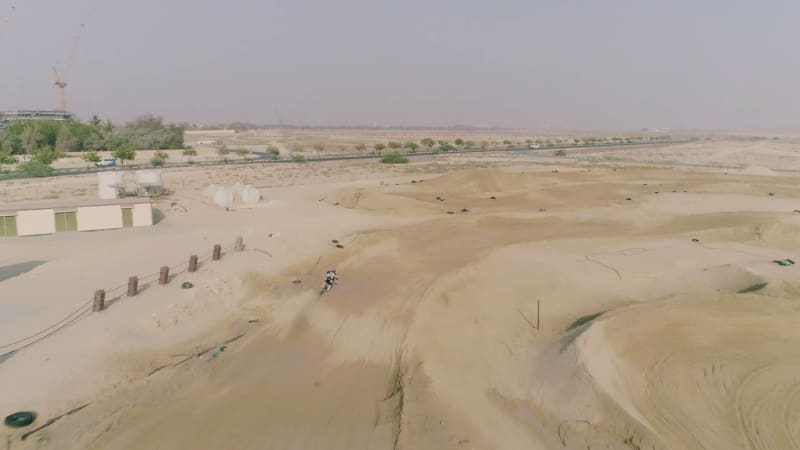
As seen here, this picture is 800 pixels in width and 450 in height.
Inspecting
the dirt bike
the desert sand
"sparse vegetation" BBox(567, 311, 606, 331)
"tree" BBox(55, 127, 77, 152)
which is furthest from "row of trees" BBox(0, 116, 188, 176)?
"sparse vegetation" BBox(567, 311, 606, 331)

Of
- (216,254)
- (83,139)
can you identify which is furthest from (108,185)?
(83,139)

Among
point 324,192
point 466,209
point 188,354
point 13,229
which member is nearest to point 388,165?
point 324,192

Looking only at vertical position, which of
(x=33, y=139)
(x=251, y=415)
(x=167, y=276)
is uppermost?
(x=33, y=139)

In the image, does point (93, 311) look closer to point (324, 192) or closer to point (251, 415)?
point (251, 415)

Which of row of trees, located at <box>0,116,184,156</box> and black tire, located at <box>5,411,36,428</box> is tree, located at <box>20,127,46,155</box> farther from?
black tire, located at <box>5,411,36,428</box>

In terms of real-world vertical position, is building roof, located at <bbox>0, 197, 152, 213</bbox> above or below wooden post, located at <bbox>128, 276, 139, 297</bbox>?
above

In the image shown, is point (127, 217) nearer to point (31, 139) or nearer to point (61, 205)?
point (61, 205)

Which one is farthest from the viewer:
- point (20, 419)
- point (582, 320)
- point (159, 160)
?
point (159, 160)
